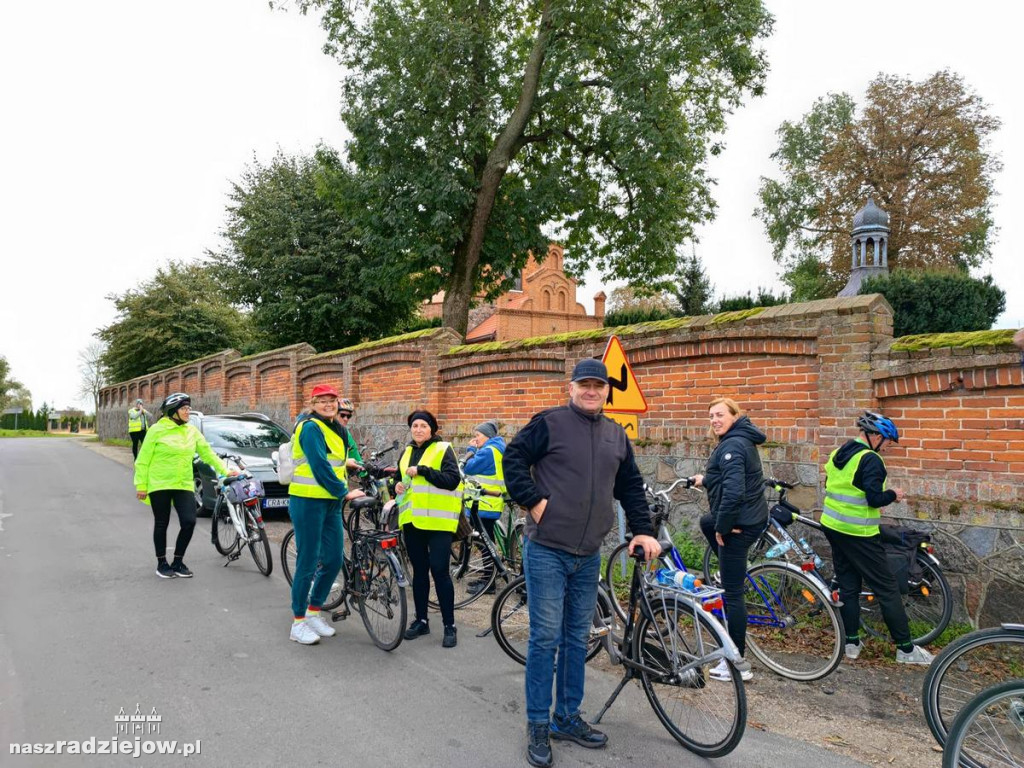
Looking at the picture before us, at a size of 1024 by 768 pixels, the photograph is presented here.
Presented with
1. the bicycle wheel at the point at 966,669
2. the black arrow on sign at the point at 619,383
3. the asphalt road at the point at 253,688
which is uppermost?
the black arrow on sign at the point at 619,383

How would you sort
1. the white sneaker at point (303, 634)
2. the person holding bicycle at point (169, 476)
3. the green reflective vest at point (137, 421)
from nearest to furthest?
the white sneaker at point (303, 634) < the person holding bicycle at point (169, 476) < the green reflective vest at point (137, 421)

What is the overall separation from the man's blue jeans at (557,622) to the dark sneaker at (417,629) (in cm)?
197

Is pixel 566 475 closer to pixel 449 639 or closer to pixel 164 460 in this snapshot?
pixel 449 639

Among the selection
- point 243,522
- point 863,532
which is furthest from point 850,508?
point 243,522

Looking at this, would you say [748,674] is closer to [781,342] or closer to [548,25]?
[781,342]

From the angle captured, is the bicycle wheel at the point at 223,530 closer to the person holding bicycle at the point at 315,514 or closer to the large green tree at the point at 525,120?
the person holding bicycle at the point at 315,514

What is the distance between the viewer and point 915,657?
4996 millimetres

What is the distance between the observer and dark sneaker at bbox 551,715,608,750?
12.4 feet

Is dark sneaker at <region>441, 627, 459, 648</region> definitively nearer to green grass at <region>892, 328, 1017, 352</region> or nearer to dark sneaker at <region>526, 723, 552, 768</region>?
dark sneaker at <region>526, 723, 552, 768</region>

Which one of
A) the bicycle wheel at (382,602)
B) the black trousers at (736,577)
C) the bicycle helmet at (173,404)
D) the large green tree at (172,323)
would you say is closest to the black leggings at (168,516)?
the bicycle helmet at (173,404)

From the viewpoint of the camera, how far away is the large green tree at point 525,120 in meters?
14.9

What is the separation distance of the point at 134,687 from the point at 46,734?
651 mm

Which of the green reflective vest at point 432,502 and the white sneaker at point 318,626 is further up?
the green reflective vest at point 432,502

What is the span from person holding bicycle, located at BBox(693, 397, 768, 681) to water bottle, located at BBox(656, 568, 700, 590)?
0.88m
